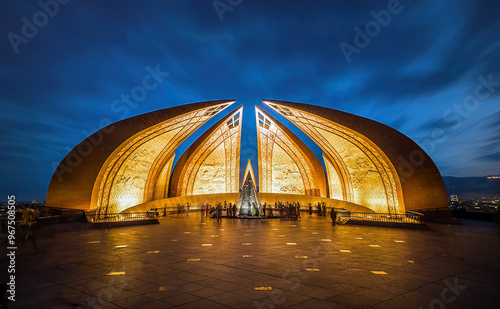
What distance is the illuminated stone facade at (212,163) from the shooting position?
64.4 feet

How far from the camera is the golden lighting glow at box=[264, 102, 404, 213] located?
13.2 metres

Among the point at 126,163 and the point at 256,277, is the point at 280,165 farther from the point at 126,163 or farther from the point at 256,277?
the point at 256,277

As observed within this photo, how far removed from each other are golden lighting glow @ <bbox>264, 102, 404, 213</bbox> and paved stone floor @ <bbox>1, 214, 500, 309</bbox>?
8.90m

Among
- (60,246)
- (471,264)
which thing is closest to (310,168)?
(471,264)

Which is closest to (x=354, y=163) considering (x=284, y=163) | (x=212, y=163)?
(x=284, y=163)

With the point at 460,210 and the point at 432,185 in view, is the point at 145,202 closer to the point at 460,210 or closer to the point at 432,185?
the point at 432,185

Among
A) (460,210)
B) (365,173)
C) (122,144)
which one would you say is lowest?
(460,210)

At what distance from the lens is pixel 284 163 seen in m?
21.6

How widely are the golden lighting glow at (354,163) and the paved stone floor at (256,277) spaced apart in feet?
29.2

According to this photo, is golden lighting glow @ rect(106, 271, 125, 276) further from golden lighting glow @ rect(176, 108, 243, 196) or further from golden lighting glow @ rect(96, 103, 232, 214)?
golden lighting glow @ rect(176, 108, 243, 196)

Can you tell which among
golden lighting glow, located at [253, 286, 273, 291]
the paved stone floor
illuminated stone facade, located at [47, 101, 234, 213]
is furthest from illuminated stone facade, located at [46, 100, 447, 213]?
golden lighting glow, located at [253, 286, 273, 291]

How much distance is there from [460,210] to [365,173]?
16.6 feet

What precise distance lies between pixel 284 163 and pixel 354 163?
283 inches

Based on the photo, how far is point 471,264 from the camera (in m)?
3.68
